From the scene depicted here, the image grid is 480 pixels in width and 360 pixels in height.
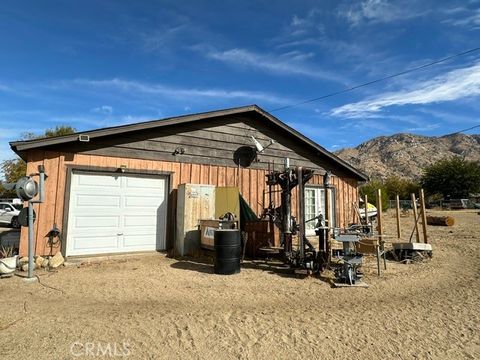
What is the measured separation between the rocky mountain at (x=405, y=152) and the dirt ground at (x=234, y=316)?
73011mm

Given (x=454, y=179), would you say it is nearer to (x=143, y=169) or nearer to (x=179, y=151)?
(x=179, y=151)

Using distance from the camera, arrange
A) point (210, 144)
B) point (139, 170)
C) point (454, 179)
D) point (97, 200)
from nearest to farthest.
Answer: point (97, 200)
point (139, 170)
point (210, 144)
point (454, 179)

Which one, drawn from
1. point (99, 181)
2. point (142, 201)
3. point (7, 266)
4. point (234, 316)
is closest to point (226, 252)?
point (234, 316)

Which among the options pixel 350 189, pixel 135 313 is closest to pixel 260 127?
pixel 350 189

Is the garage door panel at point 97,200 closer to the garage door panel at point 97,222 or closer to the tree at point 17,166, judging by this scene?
the garage door panel at point 97,222

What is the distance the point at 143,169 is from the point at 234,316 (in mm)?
5629

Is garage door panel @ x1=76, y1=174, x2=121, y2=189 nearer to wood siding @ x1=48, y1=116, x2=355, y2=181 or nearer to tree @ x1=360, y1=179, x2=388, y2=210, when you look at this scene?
wood siding @ x1=48, y1=116, x2=355, y2=181

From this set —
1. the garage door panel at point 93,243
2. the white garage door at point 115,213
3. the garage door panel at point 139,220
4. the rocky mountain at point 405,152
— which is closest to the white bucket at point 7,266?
the white garage door at point 115,213

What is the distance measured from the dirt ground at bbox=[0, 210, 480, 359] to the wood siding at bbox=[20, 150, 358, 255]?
1.38 meters

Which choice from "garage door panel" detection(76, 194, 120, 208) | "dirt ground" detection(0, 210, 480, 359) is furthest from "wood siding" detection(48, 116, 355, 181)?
"dirt ground" detection(0, 210, 480, 359)

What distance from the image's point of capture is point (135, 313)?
453cm

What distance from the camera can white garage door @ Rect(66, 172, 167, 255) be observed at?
805 cm

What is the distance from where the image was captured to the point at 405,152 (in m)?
91.9

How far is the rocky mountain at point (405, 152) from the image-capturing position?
8138cm
